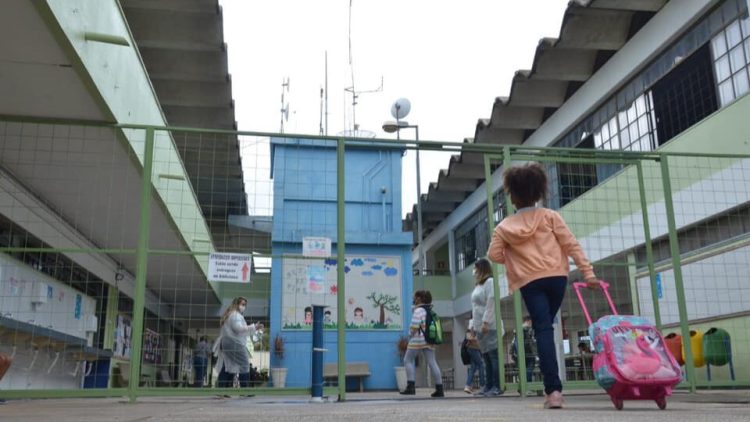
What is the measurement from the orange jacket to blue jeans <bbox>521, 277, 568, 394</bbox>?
2.1 inches

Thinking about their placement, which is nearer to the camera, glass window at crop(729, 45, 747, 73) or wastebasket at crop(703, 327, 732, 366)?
wastebasket at crop(703, 327, 732, 366)

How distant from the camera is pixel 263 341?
817cm

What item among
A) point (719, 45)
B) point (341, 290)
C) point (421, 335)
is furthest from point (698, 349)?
point (341, 290)

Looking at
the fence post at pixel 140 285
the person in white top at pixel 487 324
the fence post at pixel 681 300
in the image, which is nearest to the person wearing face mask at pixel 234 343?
the fence post at pixel 140 285

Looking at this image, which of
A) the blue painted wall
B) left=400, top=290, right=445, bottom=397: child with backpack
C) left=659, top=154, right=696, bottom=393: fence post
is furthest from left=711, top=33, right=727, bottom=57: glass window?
left=400, top=290, right=445, bottom=397: child with backpack

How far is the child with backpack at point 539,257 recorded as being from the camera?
4293 millimetres

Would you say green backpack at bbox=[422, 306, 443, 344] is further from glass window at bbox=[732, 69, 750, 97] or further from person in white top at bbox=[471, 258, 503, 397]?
glass window at bbox=[732, 69, 750, 97]

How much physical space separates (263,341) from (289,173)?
12.0 ft

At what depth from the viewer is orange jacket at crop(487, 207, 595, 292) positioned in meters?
4.39

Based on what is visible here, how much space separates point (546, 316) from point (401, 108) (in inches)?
636

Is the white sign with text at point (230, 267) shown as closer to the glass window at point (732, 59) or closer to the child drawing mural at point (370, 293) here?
the child drawing mural at point (370, 293)

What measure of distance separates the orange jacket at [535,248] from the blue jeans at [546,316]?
0.18 feet

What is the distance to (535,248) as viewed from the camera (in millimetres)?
4438

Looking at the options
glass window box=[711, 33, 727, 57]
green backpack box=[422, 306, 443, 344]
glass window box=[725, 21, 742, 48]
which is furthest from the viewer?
glass window box=[711, 33, 727, 57]
